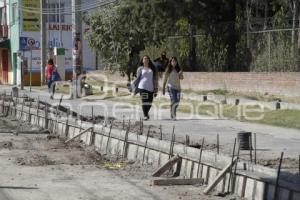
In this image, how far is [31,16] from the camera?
158 feet

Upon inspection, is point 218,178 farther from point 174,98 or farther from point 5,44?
point 5,44

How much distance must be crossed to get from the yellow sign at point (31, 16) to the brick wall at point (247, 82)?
21961mm

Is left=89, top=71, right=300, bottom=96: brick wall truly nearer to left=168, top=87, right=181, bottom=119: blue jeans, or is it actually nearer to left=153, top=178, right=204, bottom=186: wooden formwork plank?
left=168, top=87, right=181, bottom=119: blue jeans

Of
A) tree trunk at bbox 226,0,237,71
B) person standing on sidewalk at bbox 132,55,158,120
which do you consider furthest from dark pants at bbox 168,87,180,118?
tree trunk at bbox 226,0,237,71

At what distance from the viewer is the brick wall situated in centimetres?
2203

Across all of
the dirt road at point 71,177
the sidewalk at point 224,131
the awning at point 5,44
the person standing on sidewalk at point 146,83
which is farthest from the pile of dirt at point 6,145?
the awning at point 5,44

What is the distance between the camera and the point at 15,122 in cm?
1977

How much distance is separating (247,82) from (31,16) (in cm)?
2704

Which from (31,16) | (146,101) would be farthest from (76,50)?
(31,16)

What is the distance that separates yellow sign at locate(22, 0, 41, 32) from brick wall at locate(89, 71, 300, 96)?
21961mm

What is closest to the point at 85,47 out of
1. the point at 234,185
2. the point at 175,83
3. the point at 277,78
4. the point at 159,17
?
the point at 159,17

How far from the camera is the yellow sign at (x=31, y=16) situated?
47.8 metres

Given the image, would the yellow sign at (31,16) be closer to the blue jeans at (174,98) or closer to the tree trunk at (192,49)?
the tree trunk at (192,49)

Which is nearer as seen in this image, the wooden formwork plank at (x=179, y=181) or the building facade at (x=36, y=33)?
the wooden formwork plank at (x=179, y=181)
